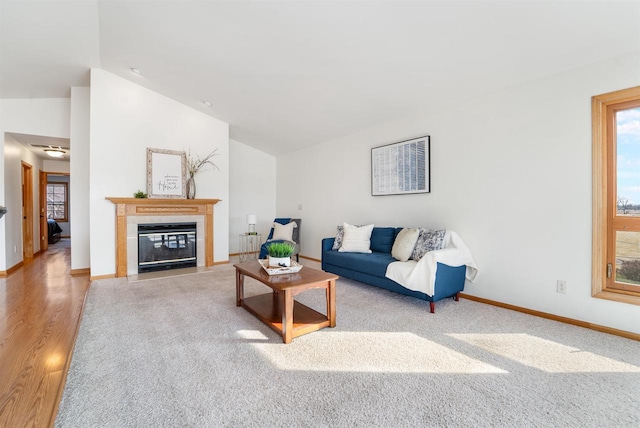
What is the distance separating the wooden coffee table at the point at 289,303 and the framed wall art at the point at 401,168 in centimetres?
201

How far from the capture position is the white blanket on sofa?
2941 mm

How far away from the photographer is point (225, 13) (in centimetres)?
278

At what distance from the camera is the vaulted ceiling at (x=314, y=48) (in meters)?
2.27

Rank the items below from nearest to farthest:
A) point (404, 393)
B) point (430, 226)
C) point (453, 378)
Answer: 1. point (404, 393)
2. point (453, 378)
3. point (430, 226)

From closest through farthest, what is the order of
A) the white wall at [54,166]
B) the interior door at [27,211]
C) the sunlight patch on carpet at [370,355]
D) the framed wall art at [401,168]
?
the sunlight patch on carpet at [370,355]
the framed wall art at [401,168]
the interior door at [27,211]
the white wall at [54,166]

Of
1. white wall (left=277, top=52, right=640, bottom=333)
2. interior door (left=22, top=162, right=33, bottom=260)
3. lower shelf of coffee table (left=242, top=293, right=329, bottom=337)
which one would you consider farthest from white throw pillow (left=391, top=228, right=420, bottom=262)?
interior door (left=22, top=162, right=33, bottom=260)

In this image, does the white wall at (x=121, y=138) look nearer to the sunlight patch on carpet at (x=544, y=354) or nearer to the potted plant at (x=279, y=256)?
the potted plant at (x=279, y=256)

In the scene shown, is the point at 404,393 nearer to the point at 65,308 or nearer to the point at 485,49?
the point at 485,49

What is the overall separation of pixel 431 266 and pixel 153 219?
4.26 m

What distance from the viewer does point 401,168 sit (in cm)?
415

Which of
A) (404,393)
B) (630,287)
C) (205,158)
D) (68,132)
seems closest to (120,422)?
(404,393)

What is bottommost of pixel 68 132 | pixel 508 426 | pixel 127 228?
pixel 508 426

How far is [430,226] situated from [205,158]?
4035 millimetres

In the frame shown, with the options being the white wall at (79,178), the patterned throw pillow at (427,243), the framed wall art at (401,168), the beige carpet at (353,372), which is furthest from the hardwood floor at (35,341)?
the framed wall art at (401,168)
